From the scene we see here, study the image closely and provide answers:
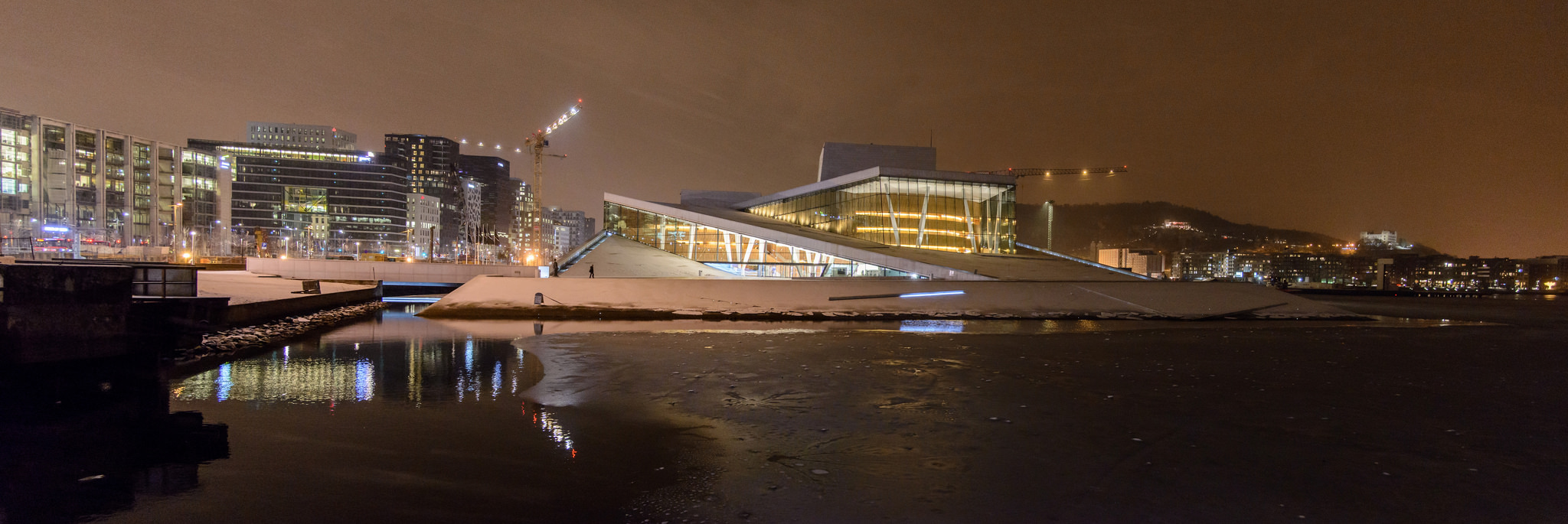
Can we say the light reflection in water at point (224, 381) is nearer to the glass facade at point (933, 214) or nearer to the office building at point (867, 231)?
Result: the office building at point (867, 231)

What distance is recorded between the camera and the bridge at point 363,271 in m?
42.6

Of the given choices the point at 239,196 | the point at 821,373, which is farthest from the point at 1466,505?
the point at 239,196

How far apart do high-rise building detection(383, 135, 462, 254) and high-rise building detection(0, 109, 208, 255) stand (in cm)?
8758

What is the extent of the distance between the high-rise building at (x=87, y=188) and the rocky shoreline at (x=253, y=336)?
54405 mm

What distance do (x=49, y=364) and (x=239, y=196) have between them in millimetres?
132705

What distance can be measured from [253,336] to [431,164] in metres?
199

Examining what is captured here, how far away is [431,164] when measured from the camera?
638 feet

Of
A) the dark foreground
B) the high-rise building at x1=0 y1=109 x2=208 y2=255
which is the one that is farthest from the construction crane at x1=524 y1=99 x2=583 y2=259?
the dark foreground

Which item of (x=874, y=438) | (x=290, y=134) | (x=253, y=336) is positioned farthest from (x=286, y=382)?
(x=290, y=134)

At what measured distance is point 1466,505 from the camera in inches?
193

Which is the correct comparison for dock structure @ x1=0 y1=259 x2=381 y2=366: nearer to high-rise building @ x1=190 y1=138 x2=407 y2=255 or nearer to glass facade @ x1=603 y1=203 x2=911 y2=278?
glass facade @ x1=603 y1=203 x2=911 y2=278

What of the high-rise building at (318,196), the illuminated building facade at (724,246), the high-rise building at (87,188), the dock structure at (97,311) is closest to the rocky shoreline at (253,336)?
the dock structure at (97,311)

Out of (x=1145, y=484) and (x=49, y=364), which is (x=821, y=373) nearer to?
(x=1145, y=484)

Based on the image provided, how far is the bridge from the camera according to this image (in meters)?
42.6
